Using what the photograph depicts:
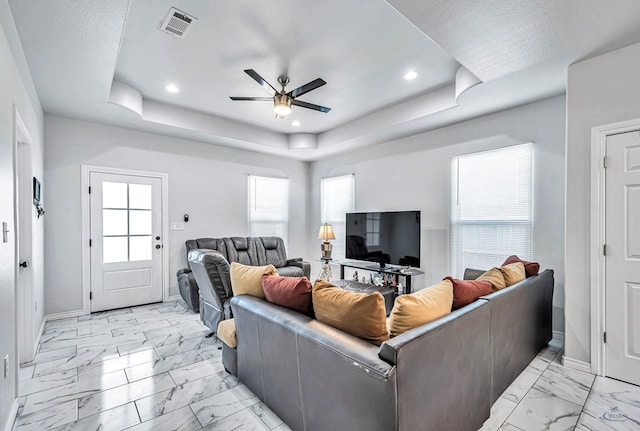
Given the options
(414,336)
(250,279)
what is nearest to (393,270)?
(250,279)

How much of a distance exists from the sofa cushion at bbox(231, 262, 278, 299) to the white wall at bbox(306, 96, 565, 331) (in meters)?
2.93

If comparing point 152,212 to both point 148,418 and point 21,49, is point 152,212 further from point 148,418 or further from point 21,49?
point 148,418

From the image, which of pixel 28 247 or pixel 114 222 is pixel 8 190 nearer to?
pixel 28 247

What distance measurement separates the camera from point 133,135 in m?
4.71

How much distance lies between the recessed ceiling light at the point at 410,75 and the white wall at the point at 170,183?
11.0 ft

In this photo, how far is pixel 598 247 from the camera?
2611 mm

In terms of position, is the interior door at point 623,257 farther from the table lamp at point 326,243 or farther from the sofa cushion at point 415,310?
the table lamp at point 326,243

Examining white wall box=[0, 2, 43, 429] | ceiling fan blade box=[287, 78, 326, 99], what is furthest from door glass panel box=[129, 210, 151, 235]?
ceiling fan blade box=[287, 78, 326, 99]

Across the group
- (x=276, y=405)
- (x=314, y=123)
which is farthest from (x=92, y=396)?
(x=314, y=123)

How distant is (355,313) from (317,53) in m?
2.51

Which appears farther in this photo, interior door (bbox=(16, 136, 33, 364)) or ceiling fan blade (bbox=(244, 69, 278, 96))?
interior door (bbox=(16, 136, 33, 364))

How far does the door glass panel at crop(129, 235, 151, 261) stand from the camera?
15.4ft

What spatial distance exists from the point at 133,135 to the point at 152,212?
3.90ft

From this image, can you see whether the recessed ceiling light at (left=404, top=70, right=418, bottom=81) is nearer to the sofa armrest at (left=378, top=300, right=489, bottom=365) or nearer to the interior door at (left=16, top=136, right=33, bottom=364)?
the sofa armrest at (left=378, top=300, right=489, bottom=365)
